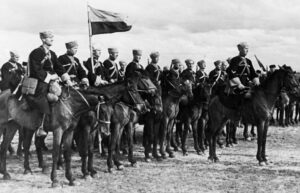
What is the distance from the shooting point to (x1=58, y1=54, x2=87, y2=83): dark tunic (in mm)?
10766

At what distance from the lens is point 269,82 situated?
1200 centimetres

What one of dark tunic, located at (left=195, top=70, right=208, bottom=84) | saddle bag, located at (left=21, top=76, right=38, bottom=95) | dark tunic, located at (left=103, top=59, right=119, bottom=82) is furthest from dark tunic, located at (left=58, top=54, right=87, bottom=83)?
dark tunic, located at (left=195, top=70, right=208, bottom=84)

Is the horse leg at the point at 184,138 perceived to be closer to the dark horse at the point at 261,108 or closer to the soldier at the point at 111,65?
the dark horse at the point at 261,108

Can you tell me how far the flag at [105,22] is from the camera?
12.8 metres

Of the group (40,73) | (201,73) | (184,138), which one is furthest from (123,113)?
(201,73)

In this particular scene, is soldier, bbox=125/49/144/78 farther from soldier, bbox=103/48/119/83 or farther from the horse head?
the horse head

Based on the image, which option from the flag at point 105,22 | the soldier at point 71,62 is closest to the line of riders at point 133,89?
the soldier at point 71,62

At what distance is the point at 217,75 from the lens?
14992 mm

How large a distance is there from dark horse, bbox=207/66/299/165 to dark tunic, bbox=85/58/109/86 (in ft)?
11.4

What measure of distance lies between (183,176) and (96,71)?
4134mm

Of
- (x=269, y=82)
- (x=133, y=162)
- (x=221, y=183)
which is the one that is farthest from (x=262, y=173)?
(x=133, y=162)

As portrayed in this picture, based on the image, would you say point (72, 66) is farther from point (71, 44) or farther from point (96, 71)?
point (96, 71)

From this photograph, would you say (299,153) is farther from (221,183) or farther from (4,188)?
(4,188)

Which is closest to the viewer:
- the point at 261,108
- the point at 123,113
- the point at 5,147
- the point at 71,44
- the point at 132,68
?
the point at 5,147
